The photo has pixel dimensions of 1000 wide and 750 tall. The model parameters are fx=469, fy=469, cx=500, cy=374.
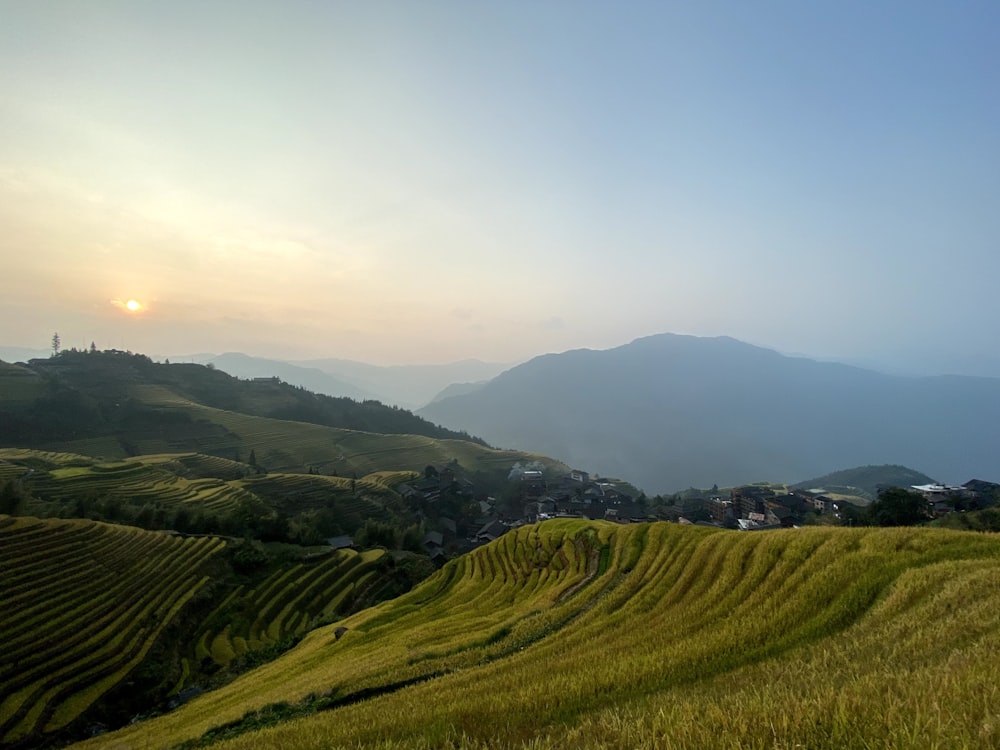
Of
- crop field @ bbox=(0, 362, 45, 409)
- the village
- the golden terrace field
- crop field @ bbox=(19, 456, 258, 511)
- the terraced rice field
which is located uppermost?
crop field @ bbox=(0, 362, 45, 409)

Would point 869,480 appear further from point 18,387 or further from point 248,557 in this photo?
point 18,387

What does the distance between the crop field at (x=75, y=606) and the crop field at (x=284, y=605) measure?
4.24 m

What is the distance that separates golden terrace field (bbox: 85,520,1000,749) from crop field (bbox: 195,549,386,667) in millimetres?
18865

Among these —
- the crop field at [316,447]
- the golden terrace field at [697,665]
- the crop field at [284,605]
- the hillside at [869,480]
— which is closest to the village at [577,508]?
the crop field at [284,605]

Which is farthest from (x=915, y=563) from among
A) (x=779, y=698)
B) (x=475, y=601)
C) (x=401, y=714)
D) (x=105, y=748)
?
(x=105, y=748)

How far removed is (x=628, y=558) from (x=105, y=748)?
80.5 feet

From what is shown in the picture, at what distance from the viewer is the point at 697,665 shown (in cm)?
980

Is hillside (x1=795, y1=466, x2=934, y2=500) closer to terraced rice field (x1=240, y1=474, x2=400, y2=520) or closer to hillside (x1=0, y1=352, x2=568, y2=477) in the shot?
hillside (x1=0, y1=352, x2=568, y2=477)

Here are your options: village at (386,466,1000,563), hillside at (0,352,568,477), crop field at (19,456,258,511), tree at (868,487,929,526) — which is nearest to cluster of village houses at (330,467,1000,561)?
village at (386,466,1000,563)

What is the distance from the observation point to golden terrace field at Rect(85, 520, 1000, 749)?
4.44 m

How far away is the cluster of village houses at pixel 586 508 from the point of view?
3214 inches

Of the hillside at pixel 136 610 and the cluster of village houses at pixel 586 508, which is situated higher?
the hillside at pixel 136 610

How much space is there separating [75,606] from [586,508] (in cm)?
8375

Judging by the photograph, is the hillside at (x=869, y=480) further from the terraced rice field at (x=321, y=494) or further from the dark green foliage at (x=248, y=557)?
the dark green foliage at (x=248, y=557)
